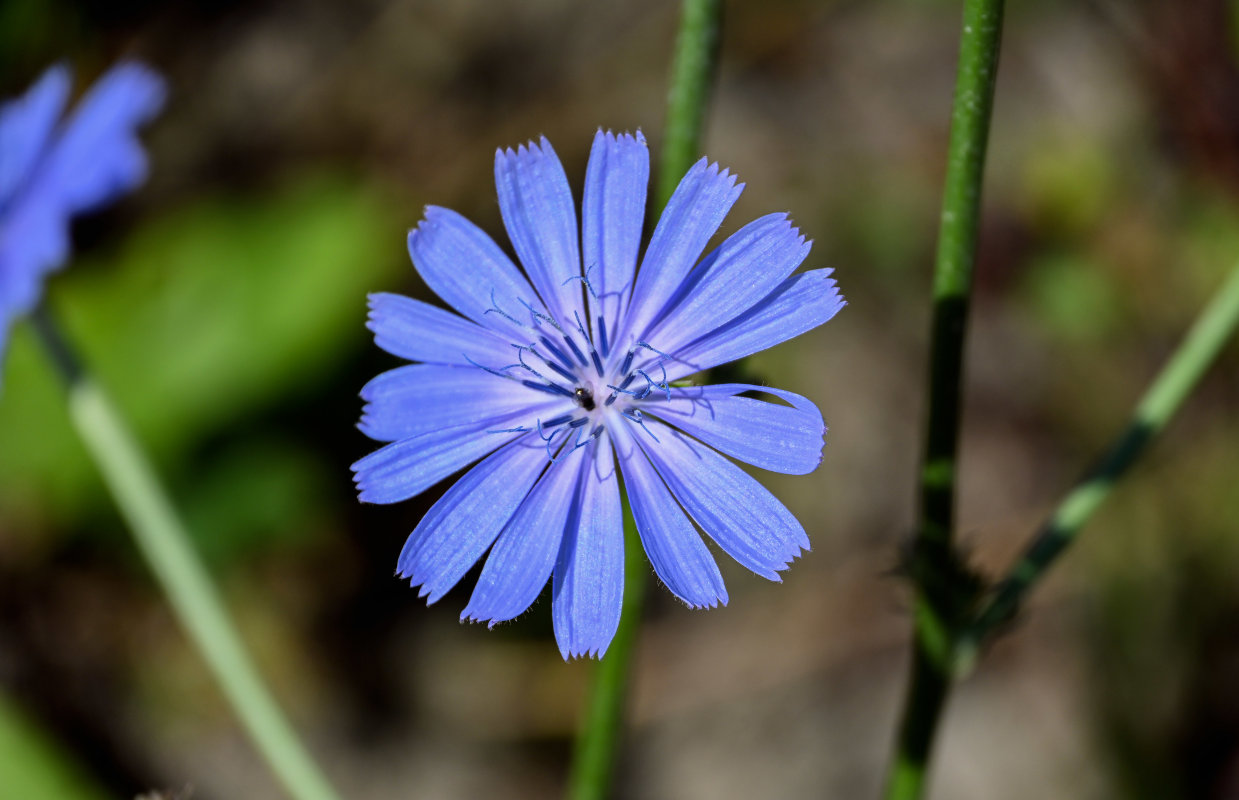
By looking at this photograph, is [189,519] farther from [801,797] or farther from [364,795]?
[801,797]

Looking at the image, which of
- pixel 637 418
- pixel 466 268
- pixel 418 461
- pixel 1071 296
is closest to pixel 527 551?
pixel 418 461

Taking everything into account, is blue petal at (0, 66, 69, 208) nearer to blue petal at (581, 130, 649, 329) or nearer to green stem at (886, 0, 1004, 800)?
blue petal at (581, 130, 649, 329)

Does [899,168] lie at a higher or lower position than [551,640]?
higher

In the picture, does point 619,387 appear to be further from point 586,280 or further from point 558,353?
point 586,280

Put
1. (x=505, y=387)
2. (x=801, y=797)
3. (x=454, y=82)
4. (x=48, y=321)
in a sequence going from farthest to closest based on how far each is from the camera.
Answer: (x=454, y=82) < (x=801, y=797) < (x=48, y=321) < (x=505, y=387)

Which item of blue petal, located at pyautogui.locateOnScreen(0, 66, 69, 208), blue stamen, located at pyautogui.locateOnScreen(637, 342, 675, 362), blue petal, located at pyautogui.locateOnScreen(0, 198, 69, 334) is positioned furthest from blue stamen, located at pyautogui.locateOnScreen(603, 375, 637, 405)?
blue petal, located at pyautogui.locateOnScreen(0, 66, 69, 208)

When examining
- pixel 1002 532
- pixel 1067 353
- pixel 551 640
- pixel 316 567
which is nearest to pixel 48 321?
pixel 316 567

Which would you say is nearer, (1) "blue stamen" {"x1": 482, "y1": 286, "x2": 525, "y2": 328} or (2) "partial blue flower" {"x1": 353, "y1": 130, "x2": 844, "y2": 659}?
(2) "partial blue flower" {"x1": 353, "y1": 130, "x2": 844, "y2": 659}
